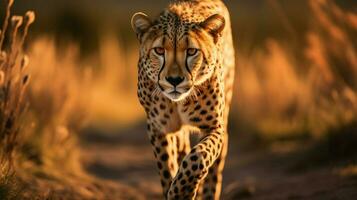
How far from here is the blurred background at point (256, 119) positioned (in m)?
6.38

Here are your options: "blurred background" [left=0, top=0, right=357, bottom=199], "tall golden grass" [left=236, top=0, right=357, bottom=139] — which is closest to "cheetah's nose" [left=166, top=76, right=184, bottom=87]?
"blurred background" [left=0, top=0, right=357, bottom=199]

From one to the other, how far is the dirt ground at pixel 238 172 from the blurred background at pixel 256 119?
0.5 inches

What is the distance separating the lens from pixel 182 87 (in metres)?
4.37

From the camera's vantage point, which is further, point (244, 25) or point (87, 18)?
point (244, 25)

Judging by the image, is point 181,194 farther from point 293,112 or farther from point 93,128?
point 93,128

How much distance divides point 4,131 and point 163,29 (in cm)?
139

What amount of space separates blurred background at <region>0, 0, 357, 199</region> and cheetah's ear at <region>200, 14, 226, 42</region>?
52.3 inches

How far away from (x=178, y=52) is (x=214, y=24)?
468 millimetres

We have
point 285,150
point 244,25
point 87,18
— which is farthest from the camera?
point 244,25

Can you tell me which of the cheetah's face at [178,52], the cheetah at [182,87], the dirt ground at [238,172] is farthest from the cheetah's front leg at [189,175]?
the dirt ground at [238,172]

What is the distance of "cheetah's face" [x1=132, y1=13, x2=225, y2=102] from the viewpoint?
14.4ft

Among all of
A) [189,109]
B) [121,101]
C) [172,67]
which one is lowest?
[121,101]

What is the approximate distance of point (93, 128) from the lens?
34.8 feet

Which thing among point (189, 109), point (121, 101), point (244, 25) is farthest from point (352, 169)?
point (244, 25)
